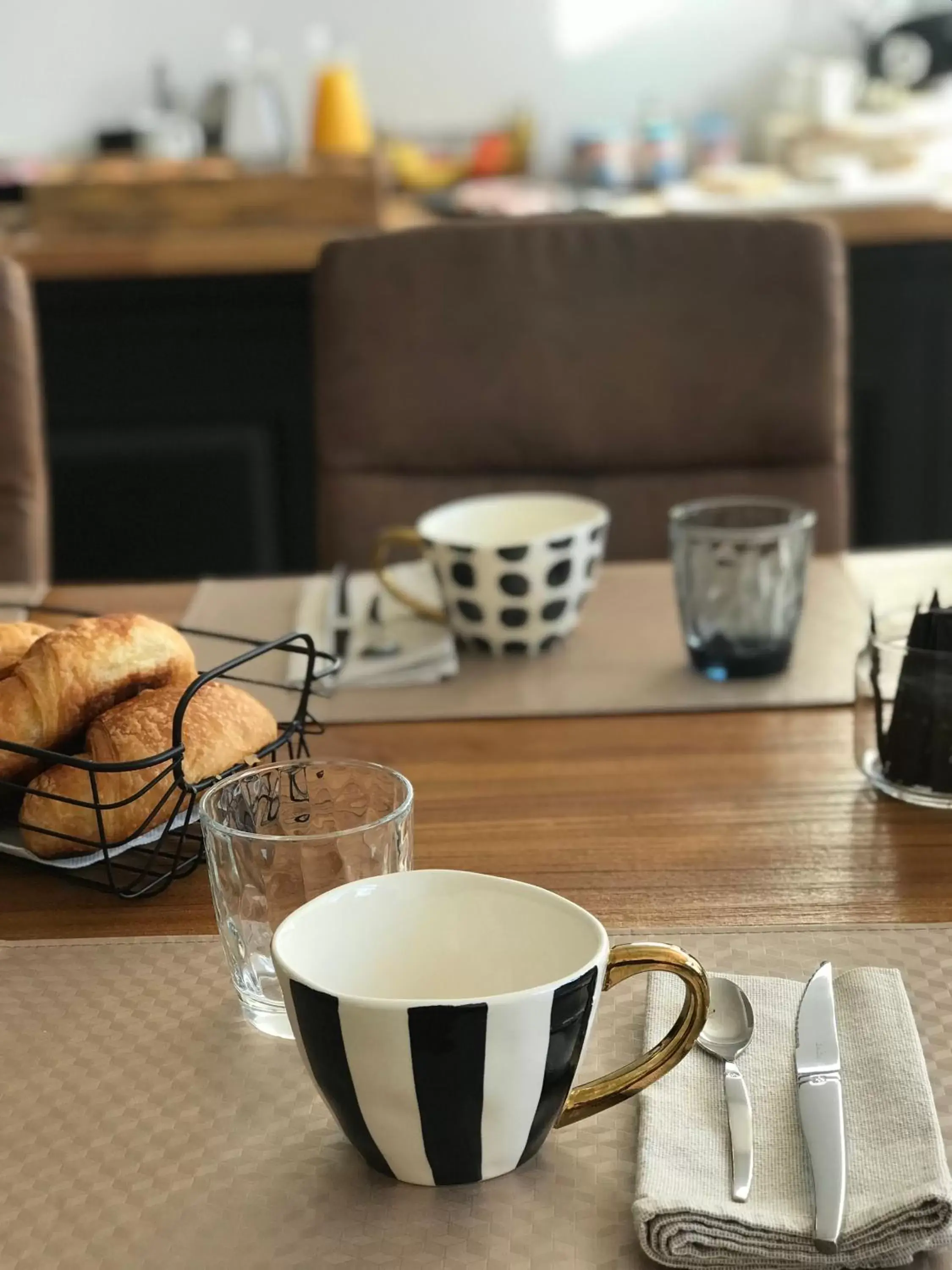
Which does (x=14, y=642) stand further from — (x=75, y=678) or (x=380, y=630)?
(x=380, y=630)

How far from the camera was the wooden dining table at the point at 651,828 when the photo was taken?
25.0 inches

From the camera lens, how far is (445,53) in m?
3.26

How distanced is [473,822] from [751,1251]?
0.34m

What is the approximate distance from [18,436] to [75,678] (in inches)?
29.3

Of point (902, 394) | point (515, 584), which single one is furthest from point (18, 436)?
point (902, 394)

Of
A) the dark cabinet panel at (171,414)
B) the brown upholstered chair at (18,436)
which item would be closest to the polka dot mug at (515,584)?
the brown upholstered chair at (18,436)

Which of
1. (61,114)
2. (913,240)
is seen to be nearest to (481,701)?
(913,240)

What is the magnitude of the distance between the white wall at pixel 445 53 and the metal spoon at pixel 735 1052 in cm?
303

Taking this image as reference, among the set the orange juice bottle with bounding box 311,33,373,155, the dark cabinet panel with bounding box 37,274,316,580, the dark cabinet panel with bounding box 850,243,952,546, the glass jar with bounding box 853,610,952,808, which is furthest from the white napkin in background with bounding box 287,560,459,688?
the orange juice bottle with bounding box 311,33,373,155

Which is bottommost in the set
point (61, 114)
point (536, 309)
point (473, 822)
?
point (473, 822)

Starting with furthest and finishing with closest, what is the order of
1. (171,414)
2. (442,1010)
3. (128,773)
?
(171,414), (128,773), (442,1010)

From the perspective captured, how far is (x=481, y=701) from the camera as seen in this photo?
2.97ft

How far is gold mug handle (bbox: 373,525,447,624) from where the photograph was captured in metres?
1.01

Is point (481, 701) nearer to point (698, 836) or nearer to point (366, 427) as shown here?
point (698, 836)
